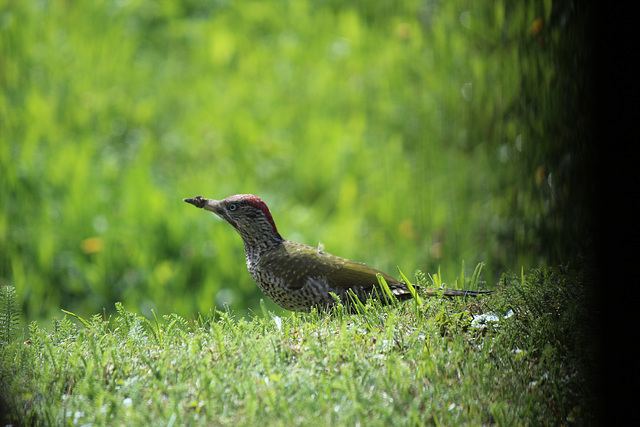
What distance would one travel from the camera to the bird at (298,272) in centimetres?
434

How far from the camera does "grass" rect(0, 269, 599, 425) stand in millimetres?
3115

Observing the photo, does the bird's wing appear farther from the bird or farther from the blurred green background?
the blurred green background

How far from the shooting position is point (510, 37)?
632 centimetres

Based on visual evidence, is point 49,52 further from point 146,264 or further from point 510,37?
point 510,37

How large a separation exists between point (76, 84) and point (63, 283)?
2.90 metres

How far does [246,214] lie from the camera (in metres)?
4.80

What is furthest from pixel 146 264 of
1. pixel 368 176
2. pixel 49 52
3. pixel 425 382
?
pixel 425 382

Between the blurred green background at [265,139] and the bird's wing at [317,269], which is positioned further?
the blurred green background at [265,139]

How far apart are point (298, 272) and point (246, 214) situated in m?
0.63

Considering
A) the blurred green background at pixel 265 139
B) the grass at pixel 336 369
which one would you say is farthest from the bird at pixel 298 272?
the blurred green background at pixel 265 139

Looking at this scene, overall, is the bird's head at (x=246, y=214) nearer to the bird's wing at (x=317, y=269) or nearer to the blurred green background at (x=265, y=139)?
the bird's wing at (x=317, y=269)

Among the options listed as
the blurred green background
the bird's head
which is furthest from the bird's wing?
the blurred green background

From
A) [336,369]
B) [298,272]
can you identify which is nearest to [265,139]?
[298,272]

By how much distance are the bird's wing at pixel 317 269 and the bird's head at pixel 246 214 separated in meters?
0.24
